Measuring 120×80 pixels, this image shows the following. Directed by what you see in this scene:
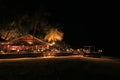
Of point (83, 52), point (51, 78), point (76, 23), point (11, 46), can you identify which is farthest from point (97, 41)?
point (51, 78)

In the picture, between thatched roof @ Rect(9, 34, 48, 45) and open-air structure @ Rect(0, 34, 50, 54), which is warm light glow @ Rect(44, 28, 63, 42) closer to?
open-air structure @ Rect(0, 34, 50, 54)

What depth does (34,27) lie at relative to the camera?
6488 cm

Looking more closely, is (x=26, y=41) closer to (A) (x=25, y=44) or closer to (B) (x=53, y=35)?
(A) (x=25, y=44)

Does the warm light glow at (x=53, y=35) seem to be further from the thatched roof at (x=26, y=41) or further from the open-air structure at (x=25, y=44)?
the thatched roof at (x=26, y=41)

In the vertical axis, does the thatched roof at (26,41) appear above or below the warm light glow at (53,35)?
below

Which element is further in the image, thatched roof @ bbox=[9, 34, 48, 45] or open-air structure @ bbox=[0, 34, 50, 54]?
thatched roof @ bbox=[9, 34, 48, 45]

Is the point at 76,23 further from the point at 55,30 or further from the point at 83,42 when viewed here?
the point at 55,30

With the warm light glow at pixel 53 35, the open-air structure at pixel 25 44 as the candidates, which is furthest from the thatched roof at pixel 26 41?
the warm light glow at pixel 53 35

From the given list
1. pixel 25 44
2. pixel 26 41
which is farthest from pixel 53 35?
pixel 25 44

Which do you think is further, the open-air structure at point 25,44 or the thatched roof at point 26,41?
the thatched roof at point 26,41

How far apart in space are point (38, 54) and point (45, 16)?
2167 cm

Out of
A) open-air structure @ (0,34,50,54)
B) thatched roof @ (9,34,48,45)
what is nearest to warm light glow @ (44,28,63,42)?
Result: open-air structure @ (0,34,50,54)

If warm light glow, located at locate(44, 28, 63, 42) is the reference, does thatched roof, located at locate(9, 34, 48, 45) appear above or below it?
below

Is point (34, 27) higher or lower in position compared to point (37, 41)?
higher
